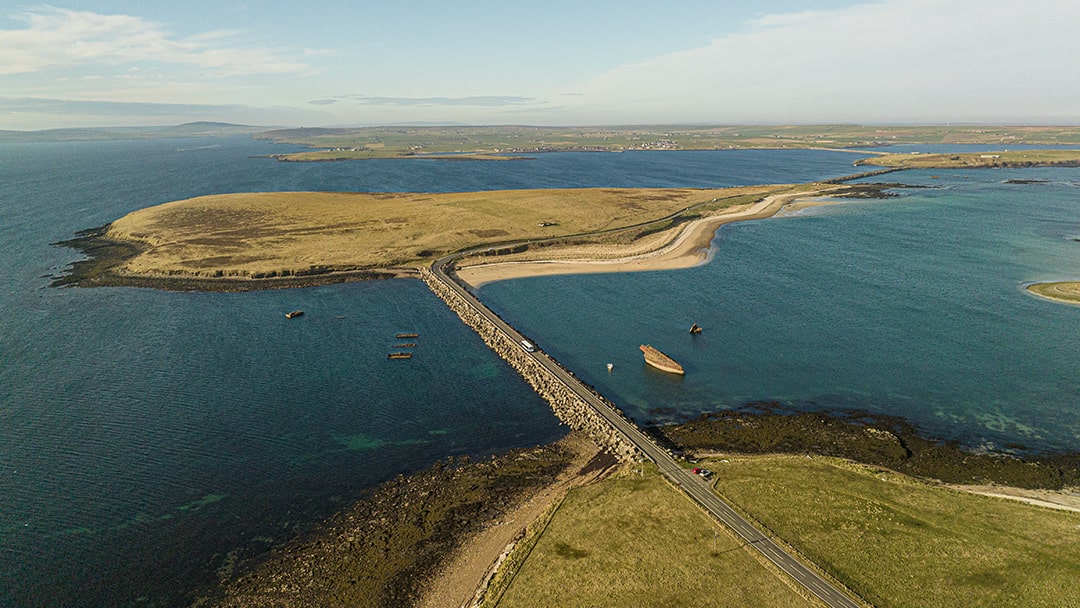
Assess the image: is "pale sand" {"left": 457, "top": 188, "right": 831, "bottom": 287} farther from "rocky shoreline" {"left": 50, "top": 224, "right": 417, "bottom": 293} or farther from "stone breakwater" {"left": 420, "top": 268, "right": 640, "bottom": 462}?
"stone breakwater" {"left": 420, "top": 268, "right": 640, "bottom": 462}

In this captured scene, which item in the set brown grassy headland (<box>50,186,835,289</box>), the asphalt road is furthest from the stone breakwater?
brown grassy headland (<box>50,186,835,289</box>)

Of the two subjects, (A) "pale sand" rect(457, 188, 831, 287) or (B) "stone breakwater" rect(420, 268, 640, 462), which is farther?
(A) "pale sand" rect(457, 188, 831, 287)

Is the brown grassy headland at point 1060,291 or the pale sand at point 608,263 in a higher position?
the pale sand at point 608,263

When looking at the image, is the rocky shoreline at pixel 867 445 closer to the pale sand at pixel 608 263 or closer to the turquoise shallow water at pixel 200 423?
the turquoise shallow water at pixel 200 423

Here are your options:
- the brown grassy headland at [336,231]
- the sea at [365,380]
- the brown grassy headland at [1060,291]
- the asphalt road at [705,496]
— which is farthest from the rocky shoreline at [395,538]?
the brown grassy headland at [1060,291]

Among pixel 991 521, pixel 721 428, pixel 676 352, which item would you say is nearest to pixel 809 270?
pixel 676 352

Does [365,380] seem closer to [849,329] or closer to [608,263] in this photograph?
[608,263]
